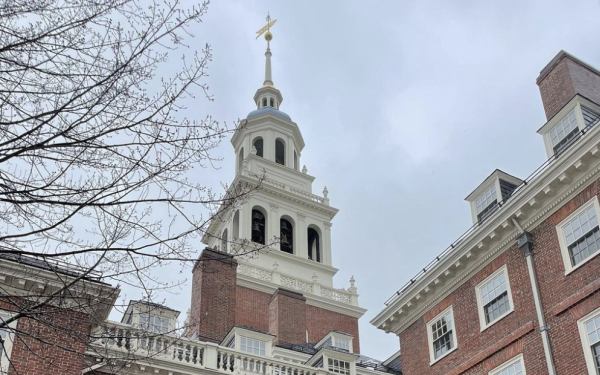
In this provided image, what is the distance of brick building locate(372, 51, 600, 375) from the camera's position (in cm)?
1633

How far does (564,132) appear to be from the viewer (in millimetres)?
19938

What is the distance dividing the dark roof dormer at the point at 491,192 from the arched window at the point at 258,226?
19.6 metres

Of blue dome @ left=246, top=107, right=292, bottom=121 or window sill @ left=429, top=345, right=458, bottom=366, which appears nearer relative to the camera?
window sill @ left=429, top=345, right=458, bottom=366

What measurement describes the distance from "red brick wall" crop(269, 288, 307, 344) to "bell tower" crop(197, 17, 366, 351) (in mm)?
118

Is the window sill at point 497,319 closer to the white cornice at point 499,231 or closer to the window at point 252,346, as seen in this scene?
the white cornice at point 499,231

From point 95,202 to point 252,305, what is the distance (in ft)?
90.1

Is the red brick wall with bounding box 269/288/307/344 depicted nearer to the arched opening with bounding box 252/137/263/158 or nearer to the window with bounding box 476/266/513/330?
the window with bounding box 476/266/513/330

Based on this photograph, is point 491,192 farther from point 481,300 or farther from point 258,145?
point 258,145

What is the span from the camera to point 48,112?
782 cm

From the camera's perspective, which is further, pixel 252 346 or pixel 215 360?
pixel 252 346

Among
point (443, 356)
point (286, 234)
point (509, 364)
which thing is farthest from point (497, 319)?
point (286, 234)

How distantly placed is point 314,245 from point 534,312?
2592 cm

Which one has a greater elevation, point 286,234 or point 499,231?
point 286,234

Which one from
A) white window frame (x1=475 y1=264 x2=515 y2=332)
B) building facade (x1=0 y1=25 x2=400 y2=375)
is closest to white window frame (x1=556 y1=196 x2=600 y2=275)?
white window frame (x1=475 y1=264 x2=515 y2=332)
